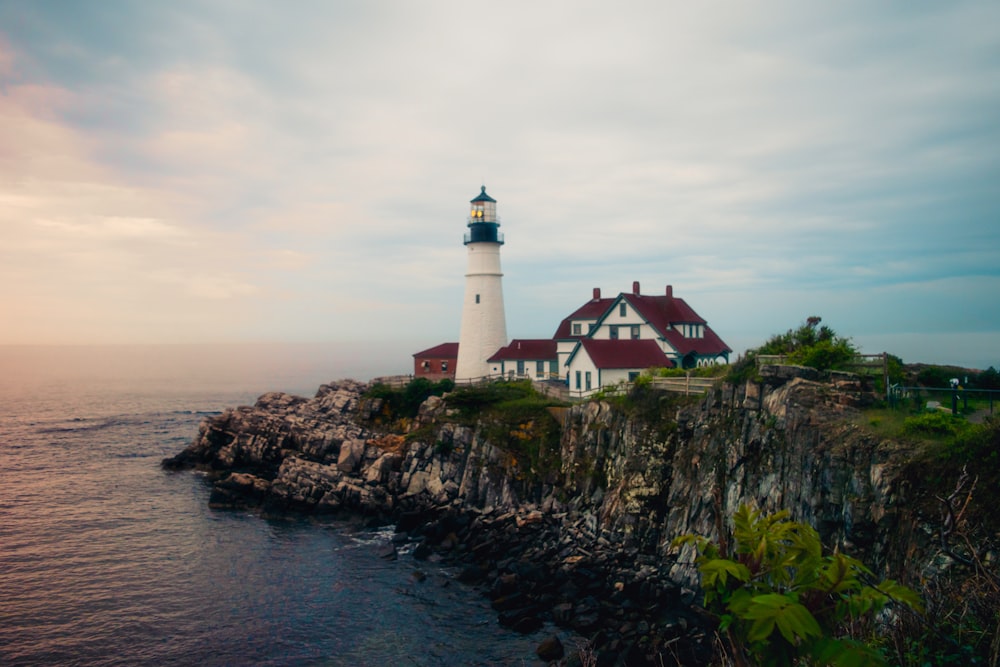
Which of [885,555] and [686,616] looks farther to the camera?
[686,616]

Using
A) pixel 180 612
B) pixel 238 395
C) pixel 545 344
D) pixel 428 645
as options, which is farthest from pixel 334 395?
pixel 238 395

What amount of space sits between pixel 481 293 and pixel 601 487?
955 inches

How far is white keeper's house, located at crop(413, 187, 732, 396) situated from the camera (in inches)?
1639

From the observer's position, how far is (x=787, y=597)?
16.9 ft

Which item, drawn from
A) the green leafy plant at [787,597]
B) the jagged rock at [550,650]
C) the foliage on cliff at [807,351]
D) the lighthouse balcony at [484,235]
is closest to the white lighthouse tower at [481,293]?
the lighthouse balcony at [484,235]

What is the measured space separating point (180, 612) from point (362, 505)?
13.8 meters

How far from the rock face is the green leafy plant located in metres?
4.44

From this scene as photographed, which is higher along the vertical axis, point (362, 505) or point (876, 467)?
point (876, 467)

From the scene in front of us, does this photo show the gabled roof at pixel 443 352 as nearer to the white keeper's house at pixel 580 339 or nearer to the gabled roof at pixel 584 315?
the white keeper's house at pixel 580 339

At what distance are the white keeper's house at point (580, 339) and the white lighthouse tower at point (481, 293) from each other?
8 cm

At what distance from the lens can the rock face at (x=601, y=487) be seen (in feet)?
63.8

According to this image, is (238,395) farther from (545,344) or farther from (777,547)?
(777,547)

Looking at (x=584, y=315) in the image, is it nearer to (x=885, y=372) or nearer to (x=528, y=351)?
(x=528, y=351)

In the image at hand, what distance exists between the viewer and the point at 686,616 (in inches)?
863
